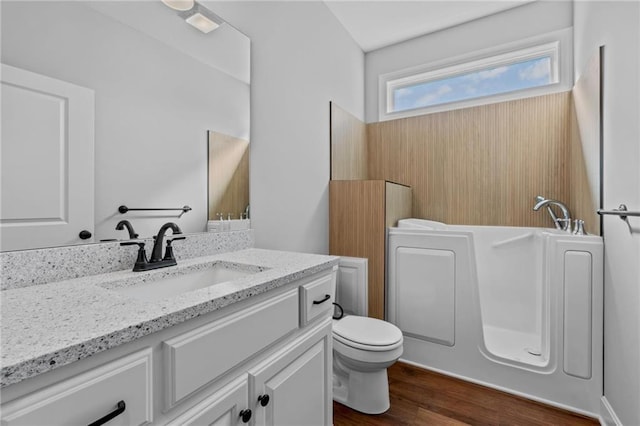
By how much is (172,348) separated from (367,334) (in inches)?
49.5

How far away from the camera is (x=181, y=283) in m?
1.11

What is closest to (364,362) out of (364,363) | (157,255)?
(364,363)

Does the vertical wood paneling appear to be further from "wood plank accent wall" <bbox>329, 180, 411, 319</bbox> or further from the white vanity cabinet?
the white vanity cabinet

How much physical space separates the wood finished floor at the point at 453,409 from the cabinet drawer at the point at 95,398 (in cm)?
130

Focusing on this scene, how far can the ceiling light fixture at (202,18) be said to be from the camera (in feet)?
4.21

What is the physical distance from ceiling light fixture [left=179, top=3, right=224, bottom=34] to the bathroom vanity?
40.7 inches

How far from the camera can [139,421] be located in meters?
0.58

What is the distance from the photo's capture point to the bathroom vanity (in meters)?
0.48

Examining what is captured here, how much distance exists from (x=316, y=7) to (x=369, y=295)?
2210 millimetres

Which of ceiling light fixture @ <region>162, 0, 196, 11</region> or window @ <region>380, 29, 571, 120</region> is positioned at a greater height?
window @ <region>380, 29, 571, 120</region>

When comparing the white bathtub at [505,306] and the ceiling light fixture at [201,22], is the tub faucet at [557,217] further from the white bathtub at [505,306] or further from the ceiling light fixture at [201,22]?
the ceiling light fixture at [201,22]

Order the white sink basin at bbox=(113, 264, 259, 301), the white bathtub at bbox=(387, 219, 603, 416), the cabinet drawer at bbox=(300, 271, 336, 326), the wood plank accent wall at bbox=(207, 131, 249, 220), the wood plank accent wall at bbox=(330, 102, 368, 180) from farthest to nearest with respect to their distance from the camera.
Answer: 1. the wood plank accent wall at bbox=(330, 102, 368, 180)
2. the white bathtub at bbox=(387, 219, 603, 416)
3. the wood plank accent wall at bbox=(207, 131, 249, 220)
4. the cabinet drawer at bbox=(300, 271, 336, 326)
5. the white sink basin at bbox=(113, 264, 259, 301)

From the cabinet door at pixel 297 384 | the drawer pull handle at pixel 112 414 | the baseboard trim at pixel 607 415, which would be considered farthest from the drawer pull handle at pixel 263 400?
the baseboard trim at pixel 607 415

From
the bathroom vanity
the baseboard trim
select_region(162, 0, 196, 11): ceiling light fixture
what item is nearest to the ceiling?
select_region(162, 0, 196, 11): ceiling light fixture
